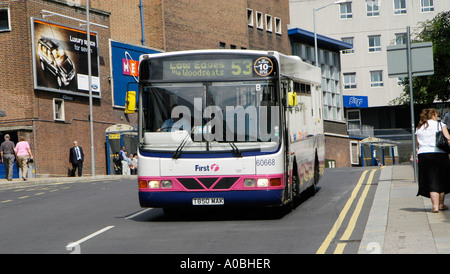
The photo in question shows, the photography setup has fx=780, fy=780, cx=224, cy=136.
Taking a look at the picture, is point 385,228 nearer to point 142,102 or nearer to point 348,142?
point 142,102

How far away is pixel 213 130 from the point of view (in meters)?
13.3

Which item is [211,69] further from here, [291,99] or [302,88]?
[302,88]

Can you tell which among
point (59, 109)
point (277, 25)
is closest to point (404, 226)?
point (59, 109)

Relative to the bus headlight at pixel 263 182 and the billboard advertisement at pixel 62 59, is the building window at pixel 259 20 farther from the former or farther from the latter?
the bus headlight at pixel 263 182

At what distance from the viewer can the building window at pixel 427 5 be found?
81.4 meters

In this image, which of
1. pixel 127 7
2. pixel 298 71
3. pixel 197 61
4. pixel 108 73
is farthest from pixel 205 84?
pixel 127 7

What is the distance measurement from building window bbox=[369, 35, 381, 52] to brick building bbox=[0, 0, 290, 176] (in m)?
31.9

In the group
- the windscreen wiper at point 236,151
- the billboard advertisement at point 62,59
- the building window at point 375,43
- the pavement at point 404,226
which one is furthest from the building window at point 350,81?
the windscreen wiper at point 236,151

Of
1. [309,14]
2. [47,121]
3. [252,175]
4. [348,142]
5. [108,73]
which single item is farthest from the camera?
[309,14]

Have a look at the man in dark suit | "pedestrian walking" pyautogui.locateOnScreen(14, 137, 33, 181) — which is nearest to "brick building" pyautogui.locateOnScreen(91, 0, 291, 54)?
the man in dark suit

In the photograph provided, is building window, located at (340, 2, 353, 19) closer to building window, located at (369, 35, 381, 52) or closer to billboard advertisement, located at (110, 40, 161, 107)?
building window, located at (369, 35, 381, 52)

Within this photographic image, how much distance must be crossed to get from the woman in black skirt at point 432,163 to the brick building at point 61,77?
984 inches
